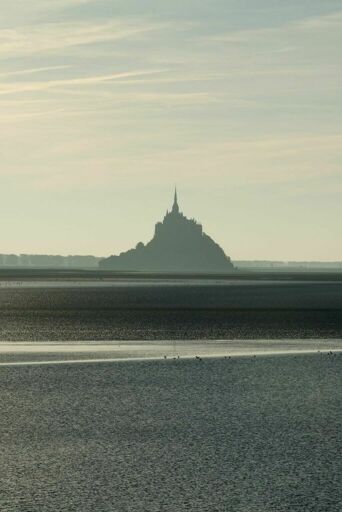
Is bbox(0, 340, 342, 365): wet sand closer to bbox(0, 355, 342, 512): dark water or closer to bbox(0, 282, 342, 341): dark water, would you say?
bbox(0, 282, 342, 341): dark water

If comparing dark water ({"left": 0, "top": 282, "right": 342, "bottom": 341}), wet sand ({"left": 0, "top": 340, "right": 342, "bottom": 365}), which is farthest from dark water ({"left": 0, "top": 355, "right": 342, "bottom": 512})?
dark water ({"left": 0, "top": 282, "right": 342, "bottom": 341})

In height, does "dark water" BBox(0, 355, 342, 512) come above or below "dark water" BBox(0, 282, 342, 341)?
above

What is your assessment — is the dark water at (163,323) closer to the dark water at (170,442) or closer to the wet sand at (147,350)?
the wet sand at (147,350)

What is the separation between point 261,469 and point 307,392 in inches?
256

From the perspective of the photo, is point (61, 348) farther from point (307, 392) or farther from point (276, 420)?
point (276, 420)

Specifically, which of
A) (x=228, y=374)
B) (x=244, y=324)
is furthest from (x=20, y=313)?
(x=228, y=374)

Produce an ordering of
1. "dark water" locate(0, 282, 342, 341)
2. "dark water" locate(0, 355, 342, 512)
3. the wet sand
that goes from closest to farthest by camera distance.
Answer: "dark water" locate(0, 355, 342, 512), the wet sand, "dark water" locate(0, 282, 342, 341)

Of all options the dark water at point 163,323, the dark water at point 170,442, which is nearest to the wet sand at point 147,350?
the dark water at point 163,323

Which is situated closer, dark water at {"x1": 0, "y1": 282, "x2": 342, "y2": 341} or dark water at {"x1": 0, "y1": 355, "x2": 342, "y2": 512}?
dark water at {"x1": 0, "y1": 355, "x2": 342, "y2": 512}

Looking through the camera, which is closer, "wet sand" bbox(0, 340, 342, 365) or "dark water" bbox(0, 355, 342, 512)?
"dark water" bbox(0, 355, 342, 512)

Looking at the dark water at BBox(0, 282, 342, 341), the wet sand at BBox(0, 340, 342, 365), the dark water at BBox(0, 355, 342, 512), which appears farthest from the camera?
the dark water at BBox(0, 282, 342, 341)

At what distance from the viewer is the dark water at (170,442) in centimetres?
866

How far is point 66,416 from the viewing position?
13.3 meters

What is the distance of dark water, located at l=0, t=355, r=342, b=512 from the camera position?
8.66 m
